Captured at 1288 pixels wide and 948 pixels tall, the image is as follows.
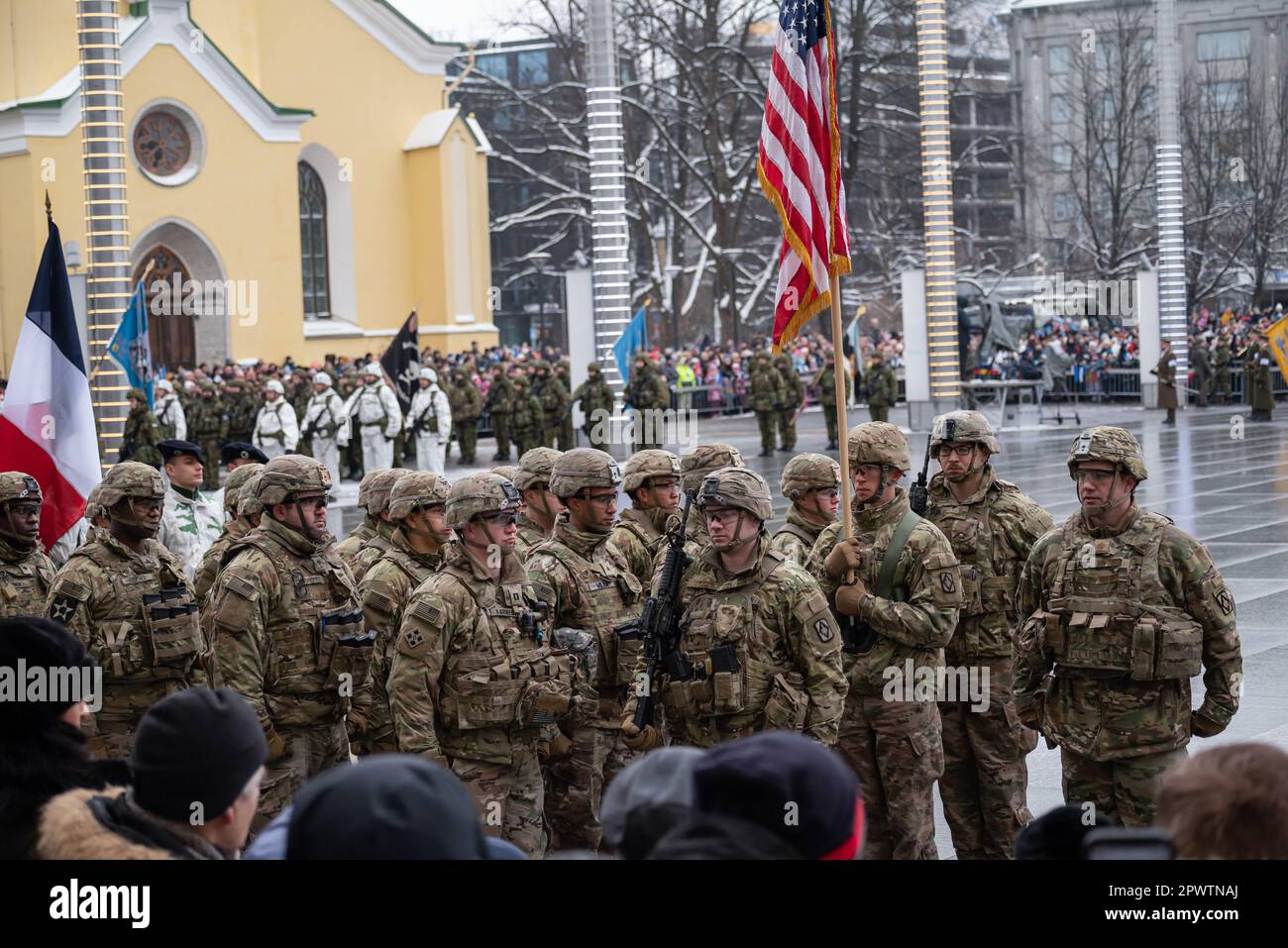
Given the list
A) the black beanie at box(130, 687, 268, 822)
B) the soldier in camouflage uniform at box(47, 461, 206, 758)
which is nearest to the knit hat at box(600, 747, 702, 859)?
the black beanie at box(130, 687, 268, 822)

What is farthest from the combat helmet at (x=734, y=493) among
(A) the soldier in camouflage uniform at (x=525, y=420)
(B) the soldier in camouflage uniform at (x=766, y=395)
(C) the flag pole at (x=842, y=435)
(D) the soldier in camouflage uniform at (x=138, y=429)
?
(A) the soldier in camouflage uniform at (x=525, y=420)

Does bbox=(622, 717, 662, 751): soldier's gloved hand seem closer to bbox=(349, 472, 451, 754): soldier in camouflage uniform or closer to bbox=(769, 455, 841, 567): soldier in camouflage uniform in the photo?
bbox=(349, 472, 451, 754): soldier in camouflage uniform

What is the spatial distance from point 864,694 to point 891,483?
0.97 meters

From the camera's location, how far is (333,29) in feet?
144

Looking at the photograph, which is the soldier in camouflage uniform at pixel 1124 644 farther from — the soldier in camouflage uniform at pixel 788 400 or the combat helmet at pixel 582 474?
the soldier in camouflage uniform at pixel 788 400

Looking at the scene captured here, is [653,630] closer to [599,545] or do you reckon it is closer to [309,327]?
[599,545]

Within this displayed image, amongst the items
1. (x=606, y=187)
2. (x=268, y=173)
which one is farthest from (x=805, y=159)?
(x=268, y=173)

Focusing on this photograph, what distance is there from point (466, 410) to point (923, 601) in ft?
77.8

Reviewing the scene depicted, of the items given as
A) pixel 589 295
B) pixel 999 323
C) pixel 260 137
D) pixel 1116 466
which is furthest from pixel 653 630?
pixel 260 137

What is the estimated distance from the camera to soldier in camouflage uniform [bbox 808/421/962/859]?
24.5 feet

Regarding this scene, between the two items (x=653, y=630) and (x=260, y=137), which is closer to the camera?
(x=653, y=630)

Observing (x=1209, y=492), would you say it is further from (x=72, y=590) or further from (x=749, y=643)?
(x=72, y=590)

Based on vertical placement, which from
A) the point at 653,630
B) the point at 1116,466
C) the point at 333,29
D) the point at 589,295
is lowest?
the point at 653,630

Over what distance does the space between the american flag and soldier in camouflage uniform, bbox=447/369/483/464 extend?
22.0 m
